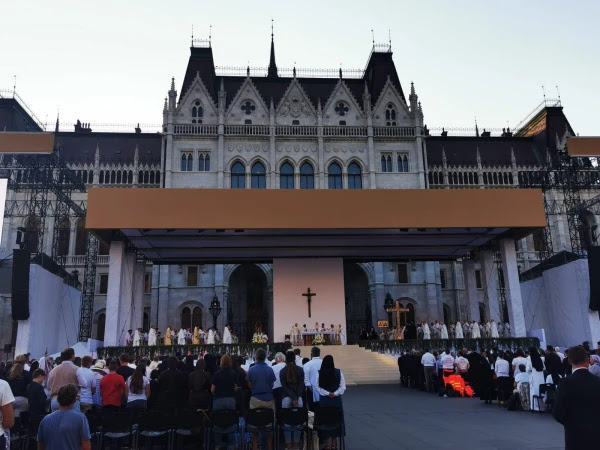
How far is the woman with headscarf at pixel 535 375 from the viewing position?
1330cm

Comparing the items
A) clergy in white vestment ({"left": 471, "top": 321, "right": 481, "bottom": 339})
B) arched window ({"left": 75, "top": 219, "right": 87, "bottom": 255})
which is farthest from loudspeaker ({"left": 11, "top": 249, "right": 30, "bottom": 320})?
arched window ({"left": 75, "top": 219, "right": 87, "bottom": 255})

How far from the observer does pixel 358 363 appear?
2381 cm

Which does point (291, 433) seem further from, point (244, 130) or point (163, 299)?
point (244, 130)

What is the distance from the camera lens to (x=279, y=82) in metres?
50.7

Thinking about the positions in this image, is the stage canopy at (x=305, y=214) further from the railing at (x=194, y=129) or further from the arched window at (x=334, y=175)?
the railing at (x=194, y=129)

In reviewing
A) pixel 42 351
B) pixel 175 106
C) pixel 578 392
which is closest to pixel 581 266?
pixel 578 392

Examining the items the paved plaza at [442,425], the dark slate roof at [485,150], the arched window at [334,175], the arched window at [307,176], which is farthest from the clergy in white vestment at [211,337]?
the dark slate roof at [485,150]

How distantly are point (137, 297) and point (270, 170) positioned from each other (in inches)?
686

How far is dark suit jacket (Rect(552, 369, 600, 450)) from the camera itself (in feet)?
16.9

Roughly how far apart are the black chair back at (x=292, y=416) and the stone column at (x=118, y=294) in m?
16.9

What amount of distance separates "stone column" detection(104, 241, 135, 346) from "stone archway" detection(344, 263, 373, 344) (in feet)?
66.6

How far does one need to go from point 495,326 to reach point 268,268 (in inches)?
743

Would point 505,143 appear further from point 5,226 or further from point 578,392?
point 578,392

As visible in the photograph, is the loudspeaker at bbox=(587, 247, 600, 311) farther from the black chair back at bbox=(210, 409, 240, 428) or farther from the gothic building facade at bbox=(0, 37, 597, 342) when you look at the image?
the black chair back at bbox=(210, 409, 240, 428)
